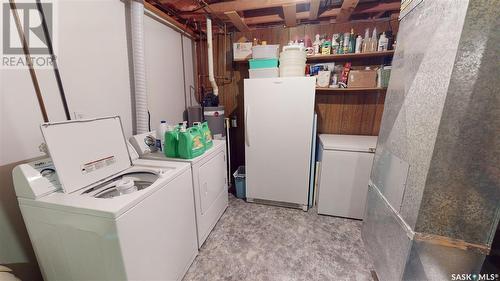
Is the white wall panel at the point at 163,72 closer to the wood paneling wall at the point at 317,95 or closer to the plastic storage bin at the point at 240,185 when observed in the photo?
the wood paneling wall at the point at 317,95

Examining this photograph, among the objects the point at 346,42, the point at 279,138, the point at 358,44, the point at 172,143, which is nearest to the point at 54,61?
the point at 172,143

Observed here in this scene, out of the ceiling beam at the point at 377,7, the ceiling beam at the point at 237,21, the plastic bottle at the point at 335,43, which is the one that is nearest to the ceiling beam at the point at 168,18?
the ceiling beam at the point at 237,21

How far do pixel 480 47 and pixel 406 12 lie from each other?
66 centimetres

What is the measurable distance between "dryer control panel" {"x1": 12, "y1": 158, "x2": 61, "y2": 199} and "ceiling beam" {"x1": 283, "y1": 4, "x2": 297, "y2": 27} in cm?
236

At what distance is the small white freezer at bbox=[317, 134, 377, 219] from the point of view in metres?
2.05

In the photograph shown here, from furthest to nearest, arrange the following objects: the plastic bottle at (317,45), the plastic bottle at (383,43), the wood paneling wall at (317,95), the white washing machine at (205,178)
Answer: the wood paneling wall at (317,95)
the plastic bottle at (317,45)
the plastic bottle at (383,43)
the white washing machine at (205,178)

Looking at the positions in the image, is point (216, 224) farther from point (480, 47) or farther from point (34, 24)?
point (480, 47)

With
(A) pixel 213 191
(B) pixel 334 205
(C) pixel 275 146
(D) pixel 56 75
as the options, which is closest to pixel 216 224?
(A) pixel 213 191

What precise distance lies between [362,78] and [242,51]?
4.94 feet

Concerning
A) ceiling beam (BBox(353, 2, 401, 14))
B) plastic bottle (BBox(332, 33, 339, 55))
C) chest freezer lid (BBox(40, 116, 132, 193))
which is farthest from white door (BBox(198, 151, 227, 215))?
ceiling beam (BBox(353, 2, 401, 14))

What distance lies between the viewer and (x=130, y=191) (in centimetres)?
116

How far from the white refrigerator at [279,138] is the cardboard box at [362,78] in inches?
23.9

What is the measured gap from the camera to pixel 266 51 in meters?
2.33

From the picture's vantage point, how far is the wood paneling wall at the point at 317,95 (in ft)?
8.19
